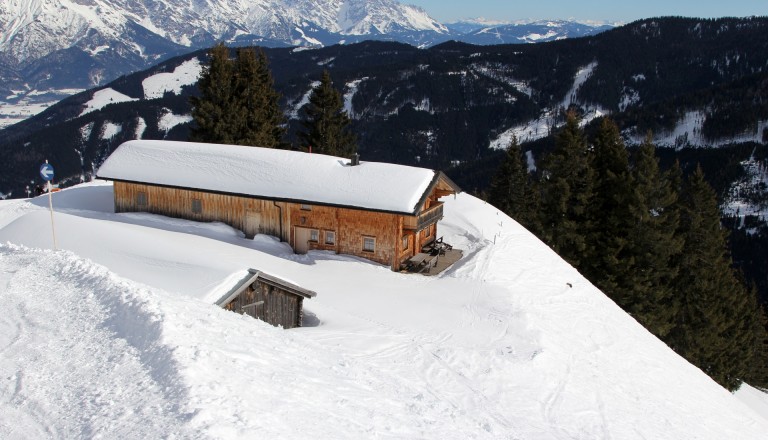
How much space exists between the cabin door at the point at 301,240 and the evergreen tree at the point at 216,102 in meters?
16.6

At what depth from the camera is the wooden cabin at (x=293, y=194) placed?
30078 millimetres

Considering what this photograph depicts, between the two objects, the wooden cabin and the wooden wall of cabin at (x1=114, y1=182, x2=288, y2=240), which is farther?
the wooden wall of cabin at (x1=114, y1=182, x2=288, y2=240)

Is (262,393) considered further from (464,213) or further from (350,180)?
(464,213)

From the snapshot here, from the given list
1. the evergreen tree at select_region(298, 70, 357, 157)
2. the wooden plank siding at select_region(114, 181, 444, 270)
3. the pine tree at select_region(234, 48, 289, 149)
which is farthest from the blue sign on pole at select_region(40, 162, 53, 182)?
the evergreen tree at select_region(298, 70, 357, 157)

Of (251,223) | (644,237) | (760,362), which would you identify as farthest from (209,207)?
(760,362)

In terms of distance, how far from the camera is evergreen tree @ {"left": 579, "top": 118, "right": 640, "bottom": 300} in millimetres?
34281

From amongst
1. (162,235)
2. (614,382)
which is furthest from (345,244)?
(614,382)

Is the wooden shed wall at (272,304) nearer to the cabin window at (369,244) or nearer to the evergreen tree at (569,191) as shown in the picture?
the cabin window at (369,244)

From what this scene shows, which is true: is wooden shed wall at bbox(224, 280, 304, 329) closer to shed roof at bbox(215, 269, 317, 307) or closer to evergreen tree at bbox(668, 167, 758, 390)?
shed roof at bbox(215, 269, 317, 307)

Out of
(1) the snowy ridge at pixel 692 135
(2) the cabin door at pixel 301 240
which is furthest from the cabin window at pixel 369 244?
(1) the snowy ridge at pixel 692 135

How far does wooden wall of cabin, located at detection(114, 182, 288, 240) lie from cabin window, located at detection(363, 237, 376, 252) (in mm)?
4342

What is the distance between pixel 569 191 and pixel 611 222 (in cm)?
303

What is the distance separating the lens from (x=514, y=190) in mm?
49938

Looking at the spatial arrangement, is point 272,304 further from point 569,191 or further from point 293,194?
point 569,191
